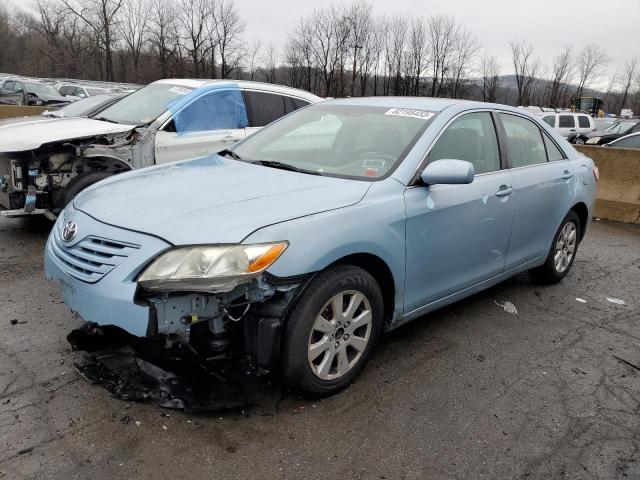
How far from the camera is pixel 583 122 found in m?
26.7

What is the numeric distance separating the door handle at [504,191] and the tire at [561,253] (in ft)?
3.70

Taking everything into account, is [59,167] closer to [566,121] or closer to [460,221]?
[460,221]

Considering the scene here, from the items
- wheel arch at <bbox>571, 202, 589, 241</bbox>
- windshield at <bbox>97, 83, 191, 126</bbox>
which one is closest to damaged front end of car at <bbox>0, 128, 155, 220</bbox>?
windshield at <bbox>97, 83, 191, 126</bbox>

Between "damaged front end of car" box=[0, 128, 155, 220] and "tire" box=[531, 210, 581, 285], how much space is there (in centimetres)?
431

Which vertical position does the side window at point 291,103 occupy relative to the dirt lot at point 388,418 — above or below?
above

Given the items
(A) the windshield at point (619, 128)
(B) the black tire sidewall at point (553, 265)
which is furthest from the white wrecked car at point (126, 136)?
(A) the windshield at point (619, 128)

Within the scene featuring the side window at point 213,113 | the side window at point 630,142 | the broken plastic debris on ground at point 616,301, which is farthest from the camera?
the side window at point 630,142

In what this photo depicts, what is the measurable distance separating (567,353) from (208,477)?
2678 millimetres

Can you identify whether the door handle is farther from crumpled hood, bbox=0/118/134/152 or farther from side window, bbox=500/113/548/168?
crumpled hood, bbox=0/118/134/152

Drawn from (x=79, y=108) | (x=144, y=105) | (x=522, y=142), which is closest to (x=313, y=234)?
(x=522, y=142)

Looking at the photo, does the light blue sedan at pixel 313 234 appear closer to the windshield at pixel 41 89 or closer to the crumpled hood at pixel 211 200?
the crumpled hood at pixel 211 200

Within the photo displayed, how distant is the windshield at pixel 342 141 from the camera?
3457mm

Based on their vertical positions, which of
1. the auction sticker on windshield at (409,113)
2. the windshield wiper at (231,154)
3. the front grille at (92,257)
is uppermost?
the auction sticker on windshield at (409,113)

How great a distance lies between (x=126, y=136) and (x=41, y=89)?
24.3m
